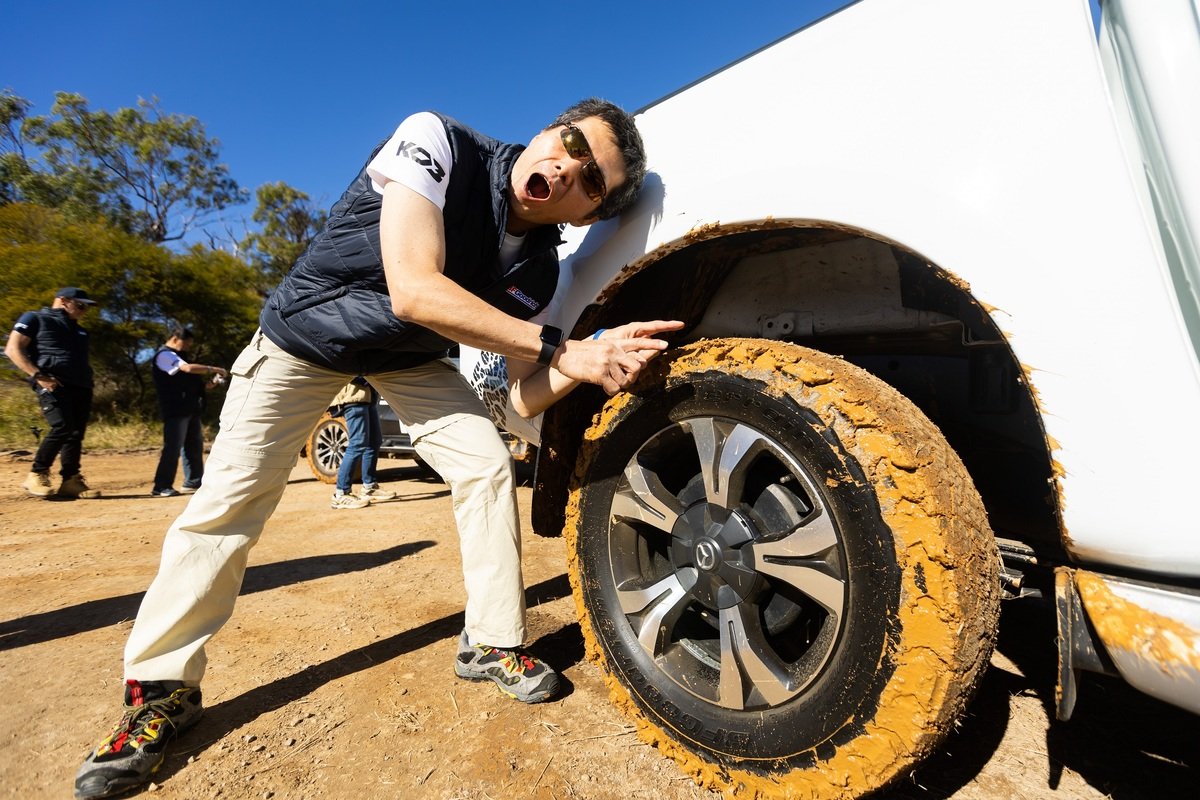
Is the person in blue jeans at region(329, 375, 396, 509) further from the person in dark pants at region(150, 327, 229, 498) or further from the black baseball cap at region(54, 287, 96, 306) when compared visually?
the black baseball cap at region(54, 287, 96, 306)

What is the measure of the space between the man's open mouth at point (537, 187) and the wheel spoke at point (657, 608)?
1098 mm

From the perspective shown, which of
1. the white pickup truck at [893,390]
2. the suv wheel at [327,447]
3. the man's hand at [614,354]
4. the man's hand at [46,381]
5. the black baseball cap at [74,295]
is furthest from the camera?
the suv wheel at [327,447]

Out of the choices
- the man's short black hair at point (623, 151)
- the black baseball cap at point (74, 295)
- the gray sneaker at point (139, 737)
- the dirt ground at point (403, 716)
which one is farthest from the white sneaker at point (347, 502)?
the man's short black hair at point (623, 151)

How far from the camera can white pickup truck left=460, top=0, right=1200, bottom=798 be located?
91 centimetres

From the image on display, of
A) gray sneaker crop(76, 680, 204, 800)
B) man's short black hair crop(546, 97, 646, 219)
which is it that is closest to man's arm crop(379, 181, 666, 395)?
man's short black hair crop(546, 97, 646, 219)

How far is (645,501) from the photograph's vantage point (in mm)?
1524

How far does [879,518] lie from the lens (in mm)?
1104

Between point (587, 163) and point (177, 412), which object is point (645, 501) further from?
point (177, 412)

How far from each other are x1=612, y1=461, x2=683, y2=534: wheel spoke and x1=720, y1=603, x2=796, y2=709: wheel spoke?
0.26m

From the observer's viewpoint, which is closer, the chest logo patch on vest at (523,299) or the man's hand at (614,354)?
the man's hand at (614,354)

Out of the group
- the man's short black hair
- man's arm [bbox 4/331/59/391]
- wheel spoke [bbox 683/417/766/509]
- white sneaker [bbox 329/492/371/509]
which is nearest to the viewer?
wheel spoke [bbox 683/417/766/509]

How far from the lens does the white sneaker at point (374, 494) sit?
5369 millimetres

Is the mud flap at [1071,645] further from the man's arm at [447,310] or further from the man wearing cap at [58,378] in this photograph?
the man wearing cap at [58,378]

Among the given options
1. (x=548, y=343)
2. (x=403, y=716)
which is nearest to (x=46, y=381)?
(x=403, y=716)
